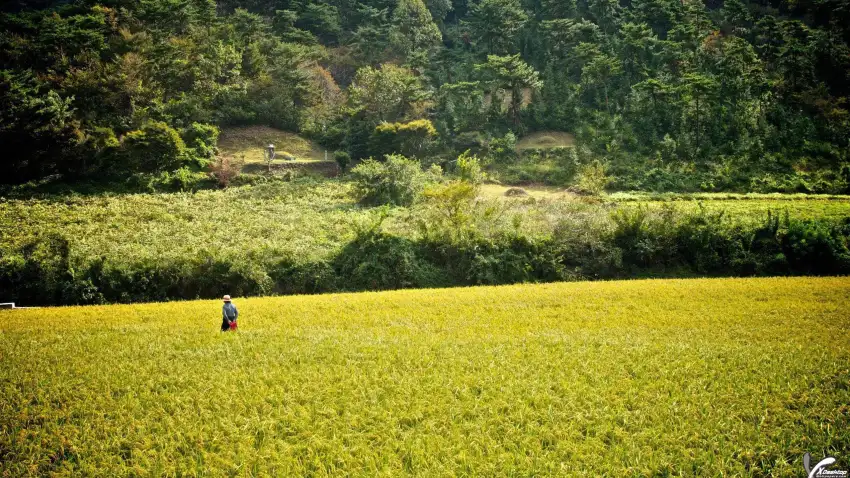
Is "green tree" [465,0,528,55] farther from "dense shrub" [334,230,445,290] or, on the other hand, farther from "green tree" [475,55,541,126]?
"dense shrub" [334,230,445,290]

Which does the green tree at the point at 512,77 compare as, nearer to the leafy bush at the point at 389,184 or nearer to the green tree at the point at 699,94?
the green tree at the point at 699,94

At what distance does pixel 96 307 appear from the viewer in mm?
17422

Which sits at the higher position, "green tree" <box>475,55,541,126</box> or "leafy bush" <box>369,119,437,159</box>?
"green tree" <box>475,55,541,126</box>

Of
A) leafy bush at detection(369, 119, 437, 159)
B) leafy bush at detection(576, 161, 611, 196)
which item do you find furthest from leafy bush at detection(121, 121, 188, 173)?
leafy bush at detection(576, 161, 611, 196)

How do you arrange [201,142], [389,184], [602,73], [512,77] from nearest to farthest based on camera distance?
1. [389,184]
2. [201,142]
3. [512,77]
4. [602,73]

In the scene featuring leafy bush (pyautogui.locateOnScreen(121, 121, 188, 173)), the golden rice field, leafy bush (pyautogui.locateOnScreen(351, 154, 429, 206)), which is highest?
leafy bush (pyautogui.locateOnScreen(121, 121, 188, 173))

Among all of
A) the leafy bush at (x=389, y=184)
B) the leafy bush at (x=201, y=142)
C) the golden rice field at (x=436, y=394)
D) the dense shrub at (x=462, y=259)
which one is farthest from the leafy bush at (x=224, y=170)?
the golden rice field at (x=436, y=394)

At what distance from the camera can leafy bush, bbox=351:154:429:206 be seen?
30.5 m

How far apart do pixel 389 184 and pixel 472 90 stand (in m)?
17.0

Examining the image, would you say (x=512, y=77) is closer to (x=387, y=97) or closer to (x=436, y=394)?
(x=387, y=97)

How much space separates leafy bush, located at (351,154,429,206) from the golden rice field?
1675 centimetres

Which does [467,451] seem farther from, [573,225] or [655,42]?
[655,42]

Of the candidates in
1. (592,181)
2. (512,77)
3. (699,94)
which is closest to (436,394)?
(592,181)

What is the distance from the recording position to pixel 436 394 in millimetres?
8844
